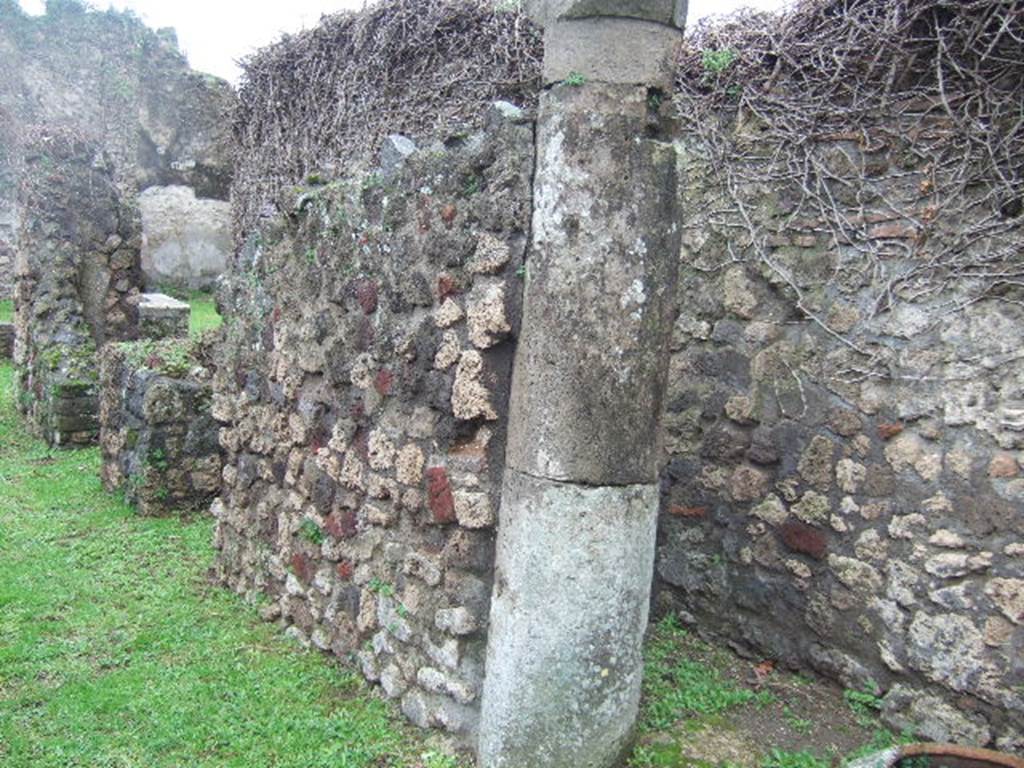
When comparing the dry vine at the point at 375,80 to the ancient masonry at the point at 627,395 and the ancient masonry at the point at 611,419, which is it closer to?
the ancient masonry at the point at 627,395

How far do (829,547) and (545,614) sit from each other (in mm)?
1632

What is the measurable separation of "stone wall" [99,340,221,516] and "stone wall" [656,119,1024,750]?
137 inches

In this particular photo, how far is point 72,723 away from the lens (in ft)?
11.1

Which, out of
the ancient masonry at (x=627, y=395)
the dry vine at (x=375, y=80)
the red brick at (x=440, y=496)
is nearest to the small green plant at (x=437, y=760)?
the ancient masonry at (x=627, y=395)

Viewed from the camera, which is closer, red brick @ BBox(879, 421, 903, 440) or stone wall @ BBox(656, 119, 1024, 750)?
stone wall @ BBox(656, 119, 1024, 750)

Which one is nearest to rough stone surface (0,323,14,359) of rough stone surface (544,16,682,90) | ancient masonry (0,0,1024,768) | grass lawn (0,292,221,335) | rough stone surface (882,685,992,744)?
grass lawn (0,292,221,335)

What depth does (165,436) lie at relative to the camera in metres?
6.05

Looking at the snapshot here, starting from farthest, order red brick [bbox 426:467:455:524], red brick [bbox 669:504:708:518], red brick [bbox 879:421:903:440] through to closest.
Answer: red brick [bbox 669:504:708:518] < red brick [bbox 879:421:903:440] < red brick [bbox 426:467:455:524]

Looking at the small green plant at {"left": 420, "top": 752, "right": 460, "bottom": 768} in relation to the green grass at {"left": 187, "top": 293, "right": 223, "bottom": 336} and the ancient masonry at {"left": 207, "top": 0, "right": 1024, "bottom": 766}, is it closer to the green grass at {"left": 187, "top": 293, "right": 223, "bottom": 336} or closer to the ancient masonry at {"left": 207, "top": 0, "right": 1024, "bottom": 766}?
the ancient masonry at {"left": 207, "top": 0, "right": 1024, "bottom": 766}

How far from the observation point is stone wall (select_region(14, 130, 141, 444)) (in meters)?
8.61

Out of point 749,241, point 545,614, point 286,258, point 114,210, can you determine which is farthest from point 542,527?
point 114,210

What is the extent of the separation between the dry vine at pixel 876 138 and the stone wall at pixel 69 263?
6676 millimetres

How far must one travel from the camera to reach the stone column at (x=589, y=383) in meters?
2.68

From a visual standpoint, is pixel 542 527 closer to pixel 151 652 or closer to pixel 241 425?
pixel 151 652
